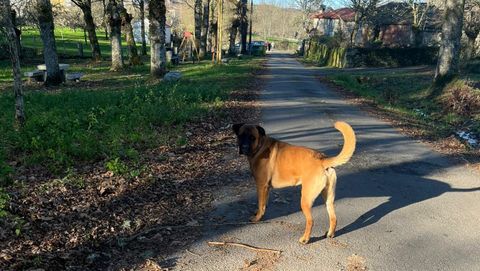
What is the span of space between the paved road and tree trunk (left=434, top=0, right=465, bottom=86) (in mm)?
10597

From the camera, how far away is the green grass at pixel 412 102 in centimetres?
1215

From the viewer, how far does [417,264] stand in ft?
13.7

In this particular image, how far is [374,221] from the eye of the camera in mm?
5156

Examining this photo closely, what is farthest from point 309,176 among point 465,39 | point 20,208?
point 465,39

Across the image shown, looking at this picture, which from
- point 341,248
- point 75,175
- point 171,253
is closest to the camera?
point 171,253

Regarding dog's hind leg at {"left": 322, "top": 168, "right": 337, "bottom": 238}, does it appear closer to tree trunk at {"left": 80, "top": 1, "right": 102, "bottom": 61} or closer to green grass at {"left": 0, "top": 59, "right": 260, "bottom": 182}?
green grass at {"left": 0, "top": 59, "right": 260, "bottom": 182}

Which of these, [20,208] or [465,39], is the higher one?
[465,39]

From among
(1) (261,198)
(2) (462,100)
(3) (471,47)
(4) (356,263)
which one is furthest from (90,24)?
(3) (471,47)

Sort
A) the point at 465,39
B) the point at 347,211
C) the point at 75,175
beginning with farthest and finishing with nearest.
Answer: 1. the point at 465,39
2. the point at 75,175
3. the point at 347,211

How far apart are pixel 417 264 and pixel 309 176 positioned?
1.42 m

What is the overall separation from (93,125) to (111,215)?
3.95 m

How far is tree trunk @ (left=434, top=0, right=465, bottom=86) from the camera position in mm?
17391

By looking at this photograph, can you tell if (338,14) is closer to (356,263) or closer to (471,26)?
Answer: (471,26)

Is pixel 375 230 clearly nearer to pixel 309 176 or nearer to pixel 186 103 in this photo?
pixel 309 176
